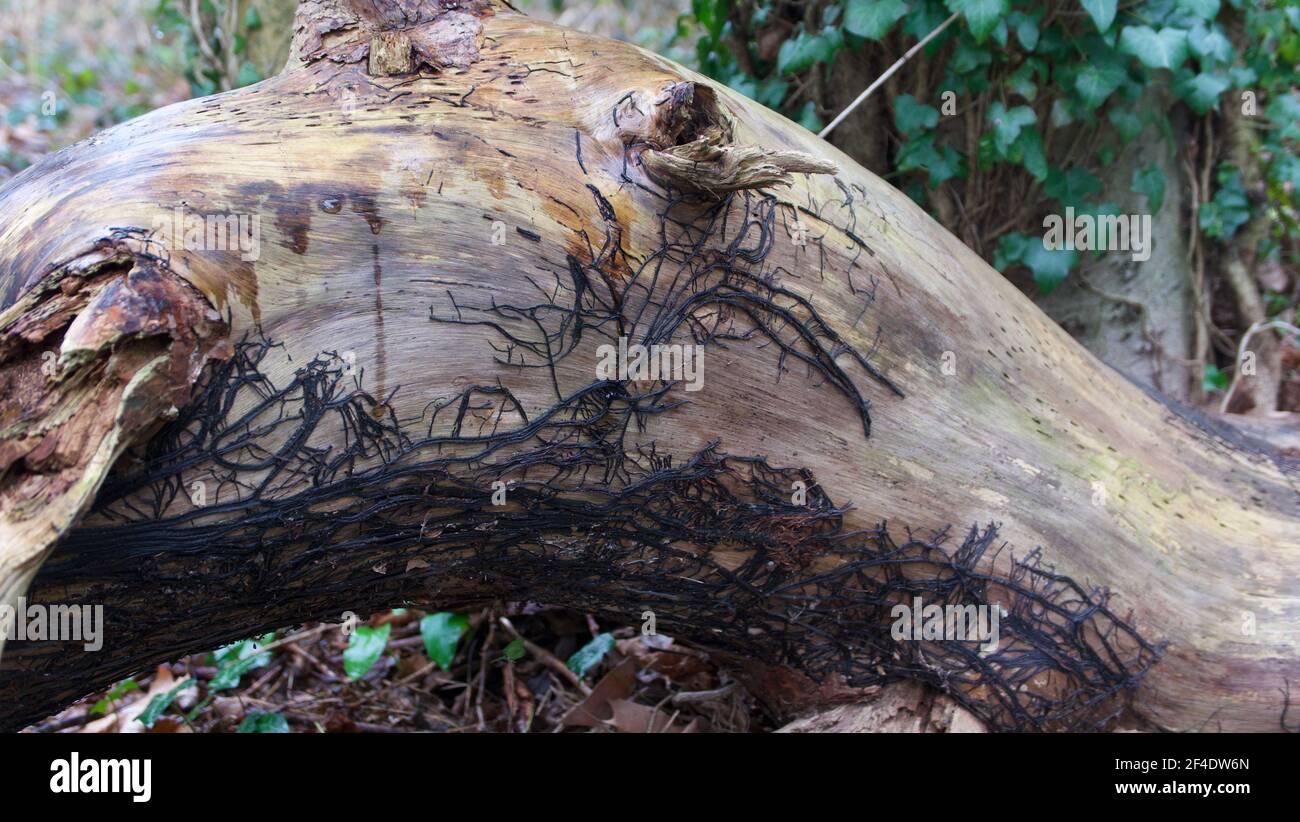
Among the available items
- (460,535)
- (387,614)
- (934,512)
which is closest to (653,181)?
(460,535)

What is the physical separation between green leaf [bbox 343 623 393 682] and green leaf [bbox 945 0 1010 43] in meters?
2.57

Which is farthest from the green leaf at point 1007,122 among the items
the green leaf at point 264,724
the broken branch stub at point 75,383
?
the green leaf at point 264,724

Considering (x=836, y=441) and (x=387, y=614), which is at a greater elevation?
(x=836, y=441)

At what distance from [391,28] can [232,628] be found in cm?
128

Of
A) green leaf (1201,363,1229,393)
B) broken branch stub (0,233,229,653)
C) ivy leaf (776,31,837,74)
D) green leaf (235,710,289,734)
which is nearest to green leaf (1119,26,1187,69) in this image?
ivy leaf (776,31,837,74)

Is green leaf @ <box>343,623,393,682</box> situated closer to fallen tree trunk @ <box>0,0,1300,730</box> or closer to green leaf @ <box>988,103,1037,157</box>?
fallen tree trunk @ <box>0,0,1300,730</box>

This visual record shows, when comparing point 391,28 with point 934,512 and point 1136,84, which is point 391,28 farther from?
point 1136,84

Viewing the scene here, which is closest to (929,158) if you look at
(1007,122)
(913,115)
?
(913,115)

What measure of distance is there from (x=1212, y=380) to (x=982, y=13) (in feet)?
6.28

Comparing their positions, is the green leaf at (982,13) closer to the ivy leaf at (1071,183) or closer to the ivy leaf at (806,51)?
the ivy leaf at (806,51)

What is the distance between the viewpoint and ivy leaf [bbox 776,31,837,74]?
133 inches

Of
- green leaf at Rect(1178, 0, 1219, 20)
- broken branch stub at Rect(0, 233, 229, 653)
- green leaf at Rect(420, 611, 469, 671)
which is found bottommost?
green leaf at Rect(420, 611, 469, 671)

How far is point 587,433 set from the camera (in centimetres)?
202

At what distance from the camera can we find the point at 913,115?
138 inches
